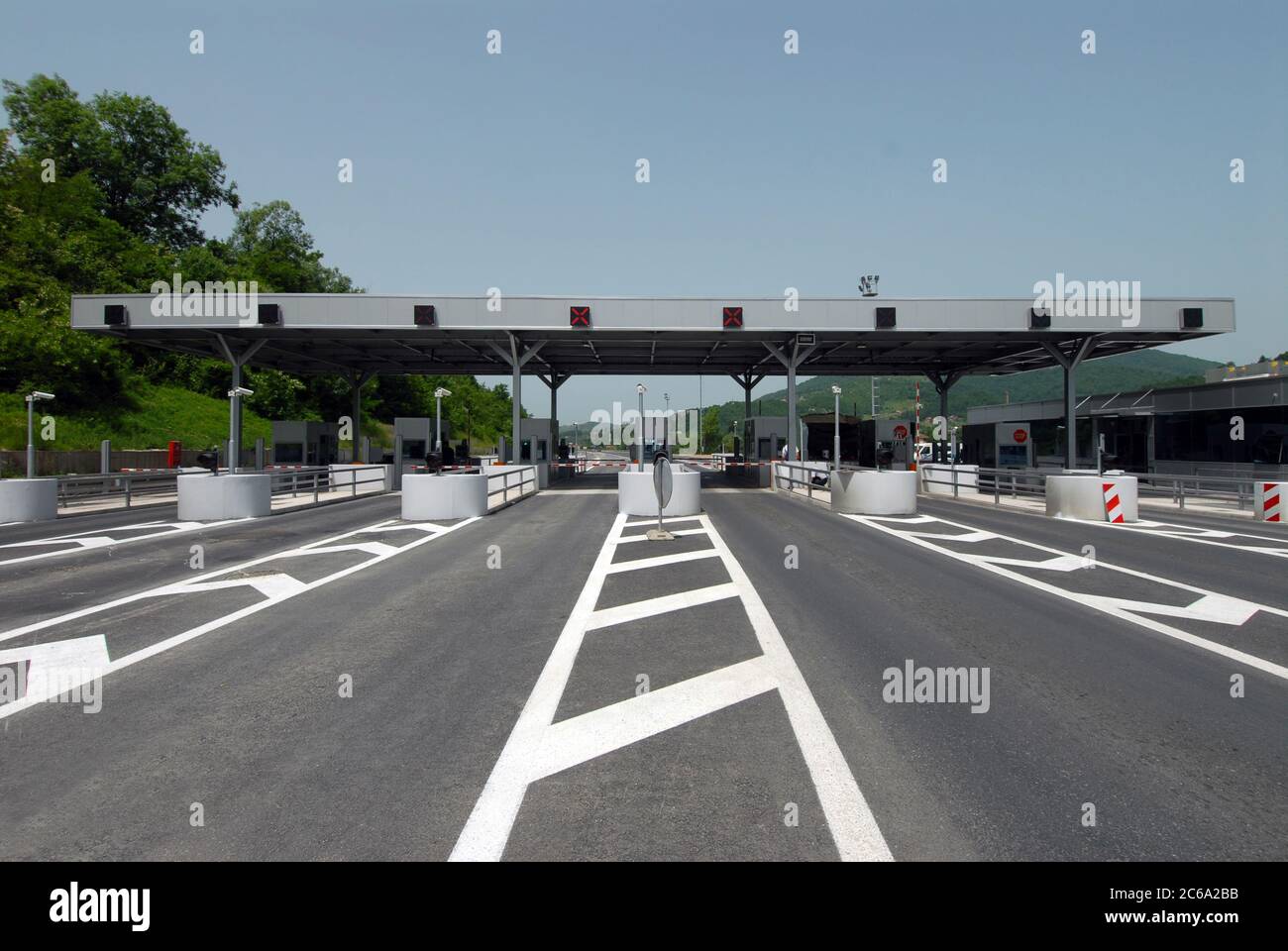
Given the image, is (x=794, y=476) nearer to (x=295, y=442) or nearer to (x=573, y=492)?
(x=573, y=492)

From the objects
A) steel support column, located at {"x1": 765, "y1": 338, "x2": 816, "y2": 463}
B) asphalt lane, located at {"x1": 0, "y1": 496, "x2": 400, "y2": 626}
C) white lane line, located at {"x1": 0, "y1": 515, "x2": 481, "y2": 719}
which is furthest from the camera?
steel support column, located at {"x1": 765, "y1": 338, "x2": 816, "y2": 463}

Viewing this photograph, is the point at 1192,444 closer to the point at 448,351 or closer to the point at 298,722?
the point at 448,351

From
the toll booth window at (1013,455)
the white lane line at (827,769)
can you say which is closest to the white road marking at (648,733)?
the white lane line at (827,769)

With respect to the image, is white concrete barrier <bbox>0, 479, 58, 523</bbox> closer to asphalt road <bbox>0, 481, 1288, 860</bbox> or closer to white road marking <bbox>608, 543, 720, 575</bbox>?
asphalt road <bbox>0, 481, 1288, 860</bbox>

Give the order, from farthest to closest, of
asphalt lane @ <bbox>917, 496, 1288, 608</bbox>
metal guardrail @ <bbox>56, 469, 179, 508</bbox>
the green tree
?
the green tree → metal guardrail @ <bbox>56, 469, 179, 508</bbox> → asphalt lane @ <bbox>917, 496, 1288, 608</bbox>

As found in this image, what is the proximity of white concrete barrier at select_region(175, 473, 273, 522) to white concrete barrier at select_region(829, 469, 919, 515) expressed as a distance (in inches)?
590

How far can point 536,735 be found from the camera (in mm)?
4734

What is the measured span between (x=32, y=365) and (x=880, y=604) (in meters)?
38.5

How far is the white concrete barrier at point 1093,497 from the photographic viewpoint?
18.0m

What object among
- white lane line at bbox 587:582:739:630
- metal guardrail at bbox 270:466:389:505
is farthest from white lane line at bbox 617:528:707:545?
metal guardrail at bbox 270:466:389:505

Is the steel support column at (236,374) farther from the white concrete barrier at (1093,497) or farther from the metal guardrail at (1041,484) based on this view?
the metal guardrail at (1041,484)

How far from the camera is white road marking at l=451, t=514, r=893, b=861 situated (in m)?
3.47

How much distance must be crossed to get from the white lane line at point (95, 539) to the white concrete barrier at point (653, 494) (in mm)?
9581

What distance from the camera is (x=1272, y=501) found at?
754 inches
